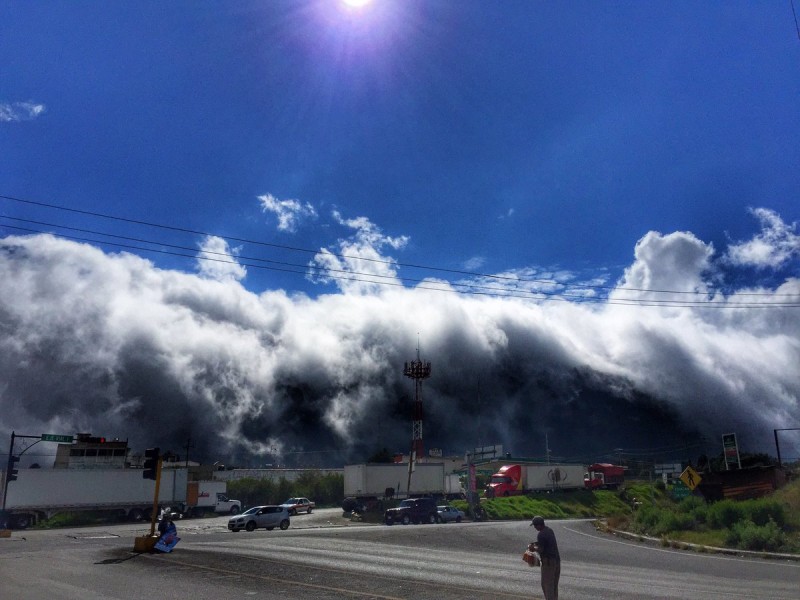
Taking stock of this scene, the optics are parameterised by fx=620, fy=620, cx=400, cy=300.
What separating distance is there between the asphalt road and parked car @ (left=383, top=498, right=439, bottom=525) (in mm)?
20189

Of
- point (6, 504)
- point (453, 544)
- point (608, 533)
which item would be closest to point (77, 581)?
point (453, 544)

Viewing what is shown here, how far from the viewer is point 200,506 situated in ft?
203

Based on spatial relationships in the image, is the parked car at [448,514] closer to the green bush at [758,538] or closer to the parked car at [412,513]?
the parked car at [412,513]

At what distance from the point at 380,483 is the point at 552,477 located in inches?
1112

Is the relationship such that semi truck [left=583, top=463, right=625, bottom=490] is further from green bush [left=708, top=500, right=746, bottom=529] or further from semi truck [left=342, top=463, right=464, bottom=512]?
green bush [left=708, top=500, right=746, bottom=529]

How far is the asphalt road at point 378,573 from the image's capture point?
13.3 m

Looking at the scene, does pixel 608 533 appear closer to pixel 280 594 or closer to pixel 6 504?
pixel 280 594

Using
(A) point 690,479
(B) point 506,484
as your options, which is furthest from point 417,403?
(A) point 690,479

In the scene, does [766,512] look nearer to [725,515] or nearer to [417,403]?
[725,515]

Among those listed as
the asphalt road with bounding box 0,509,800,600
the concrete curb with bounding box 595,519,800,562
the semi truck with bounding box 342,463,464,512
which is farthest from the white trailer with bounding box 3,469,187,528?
the concrete curb with bounding box 595,519,800,562

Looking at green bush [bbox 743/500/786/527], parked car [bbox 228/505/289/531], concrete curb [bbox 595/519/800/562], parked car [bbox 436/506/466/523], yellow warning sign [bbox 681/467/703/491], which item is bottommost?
parked car [bbox 436/506/466/523]

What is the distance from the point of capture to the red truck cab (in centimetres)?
7144

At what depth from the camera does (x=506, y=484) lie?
72.1m

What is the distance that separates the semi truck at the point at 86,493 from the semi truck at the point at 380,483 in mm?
15377
